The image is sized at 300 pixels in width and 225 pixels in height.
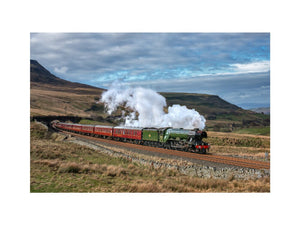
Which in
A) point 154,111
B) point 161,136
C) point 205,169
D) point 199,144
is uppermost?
point 154,111

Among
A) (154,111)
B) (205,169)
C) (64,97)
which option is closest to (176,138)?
(154,111)

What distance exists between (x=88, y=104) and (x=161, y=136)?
7254 centimetres

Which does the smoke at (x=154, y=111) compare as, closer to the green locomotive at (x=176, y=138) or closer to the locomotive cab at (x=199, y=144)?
the green locomotive at (x=176, y=138)

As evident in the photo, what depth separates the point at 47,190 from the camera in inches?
623

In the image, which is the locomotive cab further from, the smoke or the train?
the smoke

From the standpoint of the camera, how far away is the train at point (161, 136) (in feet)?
101

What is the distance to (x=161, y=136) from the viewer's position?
3653 cm

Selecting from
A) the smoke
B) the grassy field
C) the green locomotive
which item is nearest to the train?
the green locomotive

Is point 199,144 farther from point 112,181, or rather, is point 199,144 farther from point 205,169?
point 112,181

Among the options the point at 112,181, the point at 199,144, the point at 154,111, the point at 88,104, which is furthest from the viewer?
the point at 88,104

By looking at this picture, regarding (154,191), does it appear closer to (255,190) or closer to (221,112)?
(255,190)

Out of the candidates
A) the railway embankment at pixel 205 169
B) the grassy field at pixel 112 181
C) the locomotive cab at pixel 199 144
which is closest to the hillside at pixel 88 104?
the locomotive cab at pixel 199 144
